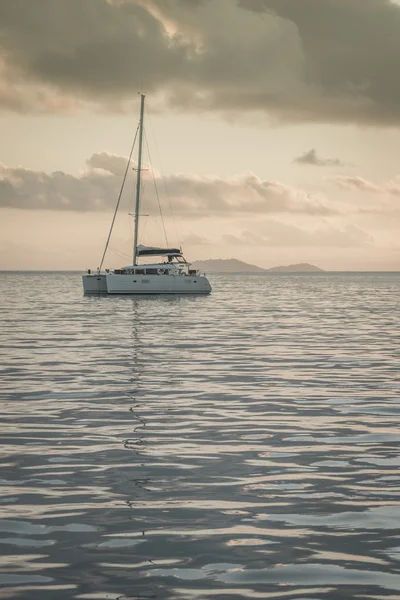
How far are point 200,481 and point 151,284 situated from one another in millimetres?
77898

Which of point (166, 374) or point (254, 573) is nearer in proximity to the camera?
point (254, 573)

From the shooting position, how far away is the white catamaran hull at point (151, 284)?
89188 millimetres

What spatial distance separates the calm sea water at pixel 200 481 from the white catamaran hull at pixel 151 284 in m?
60.8

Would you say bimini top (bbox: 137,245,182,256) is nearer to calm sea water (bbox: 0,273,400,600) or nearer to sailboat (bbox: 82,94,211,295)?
sailboat (bbox: 82,94,211,295)

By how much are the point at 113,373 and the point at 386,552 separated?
57.7 ft

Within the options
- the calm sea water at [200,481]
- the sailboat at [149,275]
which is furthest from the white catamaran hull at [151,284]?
the calm sea water at [200,481]

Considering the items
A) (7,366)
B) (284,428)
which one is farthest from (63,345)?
(284,428)

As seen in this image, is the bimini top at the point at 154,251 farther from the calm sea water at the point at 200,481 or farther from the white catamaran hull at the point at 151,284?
the calm sea water at the point at 200,481

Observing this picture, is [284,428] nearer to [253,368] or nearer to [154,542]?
[154,542]

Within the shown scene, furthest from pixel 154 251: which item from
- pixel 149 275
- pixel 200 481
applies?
pixel 200 481

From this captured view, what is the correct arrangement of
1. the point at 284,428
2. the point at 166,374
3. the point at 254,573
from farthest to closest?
the point at 166,374, the point at 284,428, the point at 254,573

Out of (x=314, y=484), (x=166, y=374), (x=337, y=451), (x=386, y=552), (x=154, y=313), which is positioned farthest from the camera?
(x=154, y=313)

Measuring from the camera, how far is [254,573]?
842 cm

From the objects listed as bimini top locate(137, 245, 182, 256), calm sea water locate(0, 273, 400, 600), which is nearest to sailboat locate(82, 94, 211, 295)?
bimini top locate(137, 245, 182, 256)
